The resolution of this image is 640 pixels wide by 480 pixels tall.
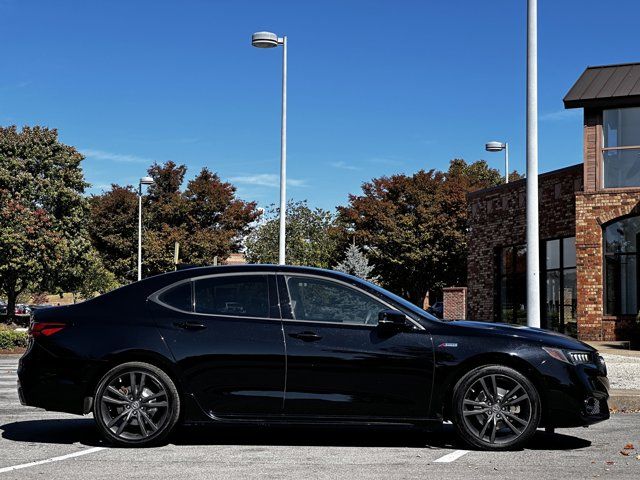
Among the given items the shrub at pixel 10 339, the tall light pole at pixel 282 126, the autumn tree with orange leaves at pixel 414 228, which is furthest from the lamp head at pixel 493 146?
the autumn tree with orange leaves at pixel 414 228

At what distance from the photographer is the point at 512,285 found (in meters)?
32.2

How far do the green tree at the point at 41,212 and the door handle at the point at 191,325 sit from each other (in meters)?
33.9

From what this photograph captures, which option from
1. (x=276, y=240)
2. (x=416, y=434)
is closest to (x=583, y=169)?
(x=416, y=434)

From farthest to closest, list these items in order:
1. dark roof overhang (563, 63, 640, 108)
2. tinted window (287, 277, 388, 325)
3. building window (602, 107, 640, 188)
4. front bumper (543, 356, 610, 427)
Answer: building window (602, 107, 640, 188), dark roof overhang (563, 63, 640, 108), tinted window (287, 277, 388, 325), front bumper (543, 356, 610, 427)

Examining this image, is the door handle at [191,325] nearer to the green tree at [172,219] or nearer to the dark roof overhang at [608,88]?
the dark roof overhang at [608,88]

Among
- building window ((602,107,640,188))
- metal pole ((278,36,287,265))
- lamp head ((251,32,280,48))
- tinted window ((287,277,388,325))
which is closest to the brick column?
building window ((602,107,640,188))

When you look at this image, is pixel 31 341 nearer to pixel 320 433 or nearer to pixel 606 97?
pixel 320 433

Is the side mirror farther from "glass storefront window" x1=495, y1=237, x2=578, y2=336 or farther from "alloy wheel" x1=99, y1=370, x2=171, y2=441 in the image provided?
"glass storefront window" x1=495, y1=237, x2=578, y2=336

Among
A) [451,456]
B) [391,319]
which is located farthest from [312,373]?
[451,456]

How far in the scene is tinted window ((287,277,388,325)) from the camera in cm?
785

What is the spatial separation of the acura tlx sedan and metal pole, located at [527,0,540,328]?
488 cm

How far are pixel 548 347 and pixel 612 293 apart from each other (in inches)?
785

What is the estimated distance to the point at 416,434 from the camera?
8.80 m

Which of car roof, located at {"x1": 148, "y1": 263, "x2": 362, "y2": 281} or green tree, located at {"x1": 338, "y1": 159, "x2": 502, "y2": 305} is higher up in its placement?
green tree, located at {"x1": 338, "y1": 159, "x2": 502, "y2": 305}
